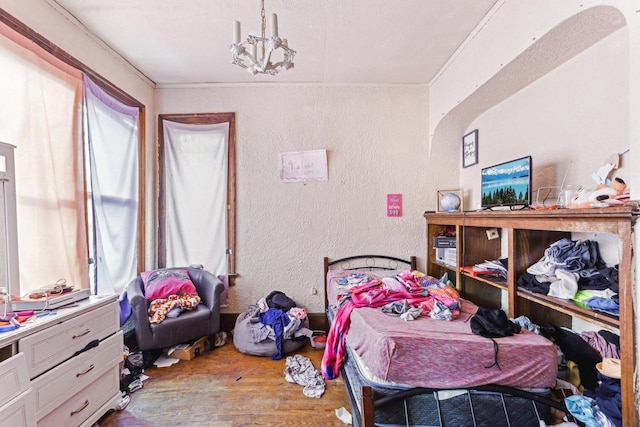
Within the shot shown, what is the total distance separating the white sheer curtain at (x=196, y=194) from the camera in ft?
10.4


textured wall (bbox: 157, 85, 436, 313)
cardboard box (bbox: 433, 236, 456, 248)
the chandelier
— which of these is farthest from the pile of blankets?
the chandelier

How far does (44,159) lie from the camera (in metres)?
1.87

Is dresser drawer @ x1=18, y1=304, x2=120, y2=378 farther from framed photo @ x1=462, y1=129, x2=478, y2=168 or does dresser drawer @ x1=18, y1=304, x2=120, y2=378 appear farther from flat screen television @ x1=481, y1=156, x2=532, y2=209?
framed photo @ x1=462, y1=129, x2=478, y2=168

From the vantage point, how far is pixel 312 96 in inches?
126

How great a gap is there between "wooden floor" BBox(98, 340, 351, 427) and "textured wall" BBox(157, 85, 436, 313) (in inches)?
35.3

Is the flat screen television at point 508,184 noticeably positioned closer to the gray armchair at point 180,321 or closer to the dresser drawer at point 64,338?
the gray armchair at point 180,321

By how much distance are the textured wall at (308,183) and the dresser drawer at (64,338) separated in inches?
57.3

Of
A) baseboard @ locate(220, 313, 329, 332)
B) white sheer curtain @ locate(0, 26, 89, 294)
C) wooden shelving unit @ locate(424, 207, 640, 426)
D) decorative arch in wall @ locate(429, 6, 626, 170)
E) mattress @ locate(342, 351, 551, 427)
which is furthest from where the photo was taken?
baseboard @ locate(220, 313, 329, 332)

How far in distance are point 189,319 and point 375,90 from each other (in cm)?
311

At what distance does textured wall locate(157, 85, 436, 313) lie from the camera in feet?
10.6

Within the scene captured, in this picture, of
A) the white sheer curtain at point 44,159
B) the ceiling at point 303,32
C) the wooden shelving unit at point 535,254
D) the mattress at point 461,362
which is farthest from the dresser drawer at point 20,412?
the wooden shelving unit at point 535,254

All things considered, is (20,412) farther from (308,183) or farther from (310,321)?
(308,183)

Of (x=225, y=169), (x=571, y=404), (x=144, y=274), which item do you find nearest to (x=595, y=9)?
(x=571, y=404)

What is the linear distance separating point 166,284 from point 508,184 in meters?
3.09
